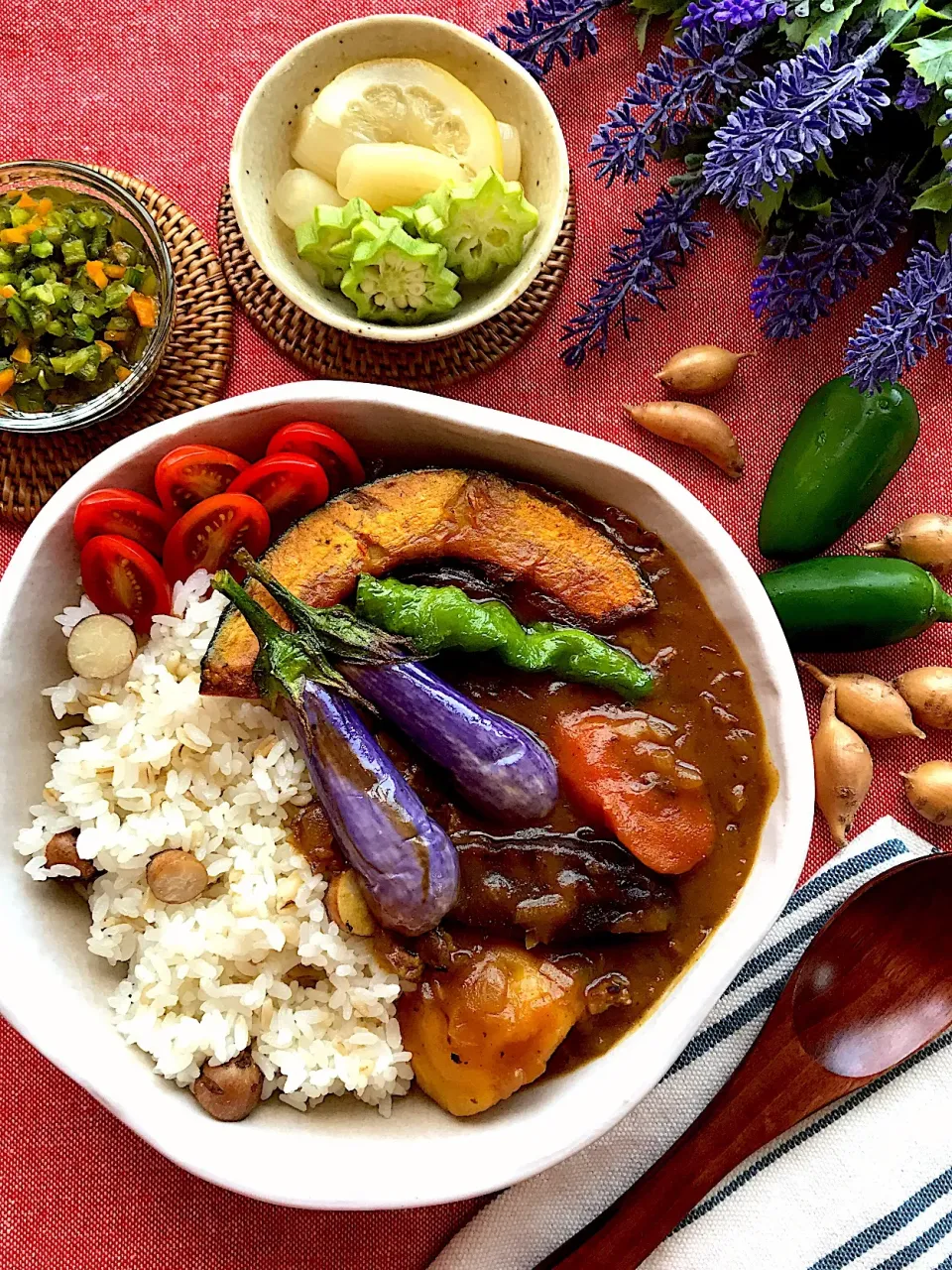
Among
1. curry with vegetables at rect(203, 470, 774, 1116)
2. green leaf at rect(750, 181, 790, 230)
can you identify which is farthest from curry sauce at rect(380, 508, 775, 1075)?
green leaf at rect(750, 181, 790, 230)

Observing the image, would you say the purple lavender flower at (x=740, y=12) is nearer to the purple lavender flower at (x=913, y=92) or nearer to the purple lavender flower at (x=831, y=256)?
the purple lavender flower at (x=913, y=92)

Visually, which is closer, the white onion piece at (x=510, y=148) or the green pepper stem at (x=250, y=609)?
the green pepper stem at (x=250, y=609)

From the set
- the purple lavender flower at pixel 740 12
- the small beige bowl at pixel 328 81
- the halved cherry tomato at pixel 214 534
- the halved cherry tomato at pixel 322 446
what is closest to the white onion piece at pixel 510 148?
the small beige bowl at pixel 328 81

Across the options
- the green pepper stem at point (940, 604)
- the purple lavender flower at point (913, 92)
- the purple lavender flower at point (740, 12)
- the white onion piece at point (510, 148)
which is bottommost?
the green pepper stem at point (940, 604)

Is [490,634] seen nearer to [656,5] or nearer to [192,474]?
[192,474]

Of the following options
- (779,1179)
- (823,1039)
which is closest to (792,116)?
(823,1039)

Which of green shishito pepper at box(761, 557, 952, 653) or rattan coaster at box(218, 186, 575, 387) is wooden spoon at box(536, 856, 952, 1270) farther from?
rattan coaster at box(218, 186, 575, 387)
